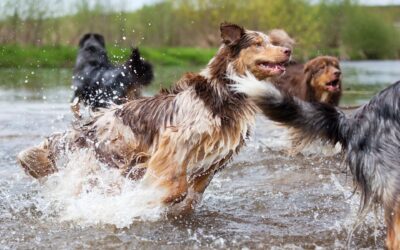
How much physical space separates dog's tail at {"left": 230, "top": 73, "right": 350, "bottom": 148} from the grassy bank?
21.5m

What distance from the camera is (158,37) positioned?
50562 mm

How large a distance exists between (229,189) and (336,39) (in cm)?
6074

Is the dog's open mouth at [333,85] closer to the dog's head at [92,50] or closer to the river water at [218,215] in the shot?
the river water at [218,215]

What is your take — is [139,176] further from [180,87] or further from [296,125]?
[296,125]

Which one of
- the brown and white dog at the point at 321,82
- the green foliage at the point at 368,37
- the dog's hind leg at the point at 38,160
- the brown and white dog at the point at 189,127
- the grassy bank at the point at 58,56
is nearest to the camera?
the brown and white dog at the point at 189,127

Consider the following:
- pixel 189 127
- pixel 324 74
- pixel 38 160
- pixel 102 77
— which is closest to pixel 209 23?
pixel 102 77

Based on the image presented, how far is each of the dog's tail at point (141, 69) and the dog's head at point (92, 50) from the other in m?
1.49

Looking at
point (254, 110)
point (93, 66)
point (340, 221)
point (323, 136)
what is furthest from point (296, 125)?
point (93, 66)

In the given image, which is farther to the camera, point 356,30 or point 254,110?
point 356,30

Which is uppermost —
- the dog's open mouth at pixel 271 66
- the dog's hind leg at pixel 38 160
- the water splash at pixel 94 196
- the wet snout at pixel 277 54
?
Result: the wet snout at pixel 277 54

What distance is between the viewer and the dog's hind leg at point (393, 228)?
169 inches

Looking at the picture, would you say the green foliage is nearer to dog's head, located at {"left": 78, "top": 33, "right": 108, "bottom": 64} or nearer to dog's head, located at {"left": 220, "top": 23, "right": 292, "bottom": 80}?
dog's head, located at {"left": 78, "top": 33, "right": 108, "bottom": 64}

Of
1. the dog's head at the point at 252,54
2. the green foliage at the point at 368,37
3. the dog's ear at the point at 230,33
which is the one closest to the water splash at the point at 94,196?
the dog's head at the point at 252,54

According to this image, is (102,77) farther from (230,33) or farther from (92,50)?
(230,33)
